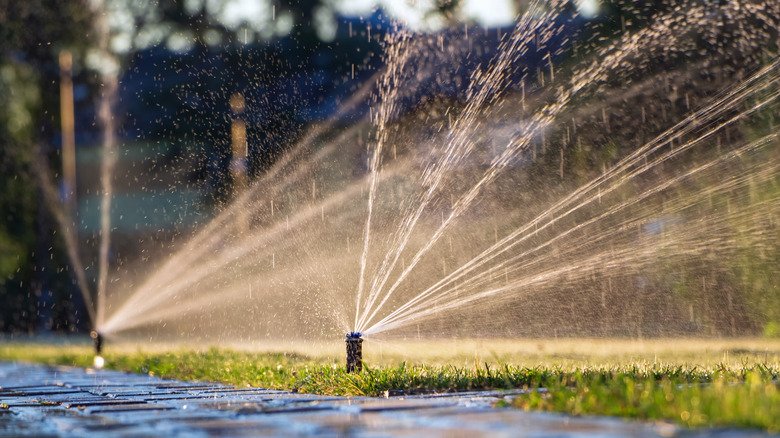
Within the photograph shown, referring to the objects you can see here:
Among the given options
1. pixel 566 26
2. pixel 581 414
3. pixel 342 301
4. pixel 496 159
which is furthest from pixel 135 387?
pixel 566 26

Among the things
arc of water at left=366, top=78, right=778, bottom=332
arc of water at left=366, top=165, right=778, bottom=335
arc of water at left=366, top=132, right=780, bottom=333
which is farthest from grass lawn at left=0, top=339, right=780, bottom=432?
arc of water at left=366, top=78, right=778, bottom=332

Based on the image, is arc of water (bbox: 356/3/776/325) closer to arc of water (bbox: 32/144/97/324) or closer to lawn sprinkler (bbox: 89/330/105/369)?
lawn sprinkler (bbox: 89/330/105/369)

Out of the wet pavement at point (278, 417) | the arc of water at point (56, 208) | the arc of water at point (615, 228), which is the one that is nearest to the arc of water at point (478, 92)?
the arc of water at point (615, 228)

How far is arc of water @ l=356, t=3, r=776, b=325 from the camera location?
16.8 meters

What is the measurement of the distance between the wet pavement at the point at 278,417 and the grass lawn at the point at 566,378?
19 cm

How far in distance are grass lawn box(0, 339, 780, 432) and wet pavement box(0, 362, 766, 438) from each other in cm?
19

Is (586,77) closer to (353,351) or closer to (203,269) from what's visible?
(203,269)

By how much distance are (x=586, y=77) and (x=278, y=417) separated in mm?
13600

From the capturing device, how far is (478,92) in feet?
60.4

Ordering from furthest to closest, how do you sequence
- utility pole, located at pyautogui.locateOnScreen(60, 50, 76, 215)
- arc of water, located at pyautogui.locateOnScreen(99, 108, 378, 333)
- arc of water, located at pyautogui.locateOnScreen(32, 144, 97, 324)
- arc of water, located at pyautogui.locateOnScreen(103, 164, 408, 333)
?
arc of water, located at pyautogui.locateOnScreen(32, 144, 97, 324), utility pole, located at pyautogui.locateOnScreen(60, 50, 76, 215), arc of water, located at pyautogui.locateOnScreen(99, 108, 378, 333), arc of water, located at pyautogui.locateOnScreen(103, 164, 408, 333)

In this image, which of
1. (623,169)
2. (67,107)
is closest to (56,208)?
(67,107)

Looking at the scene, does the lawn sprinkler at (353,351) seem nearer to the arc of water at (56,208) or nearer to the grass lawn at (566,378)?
the grass lawn at (566,378)

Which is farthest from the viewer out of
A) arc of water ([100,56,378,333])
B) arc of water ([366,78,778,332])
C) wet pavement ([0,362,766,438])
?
arc of water ([100,56,378,333])

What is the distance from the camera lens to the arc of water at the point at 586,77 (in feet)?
55.0
